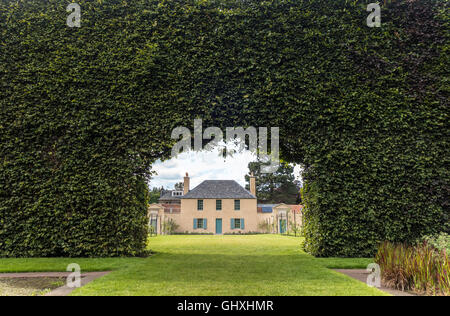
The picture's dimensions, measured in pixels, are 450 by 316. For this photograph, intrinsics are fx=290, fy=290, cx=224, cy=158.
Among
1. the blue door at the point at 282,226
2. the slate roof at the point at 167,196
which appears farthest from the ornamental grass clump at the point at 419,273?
the slate roof at the point at 167,196

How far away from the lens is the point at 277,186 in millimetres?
45031

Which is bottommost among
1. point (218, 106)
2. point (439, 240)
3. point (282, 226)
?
point (282, 226)

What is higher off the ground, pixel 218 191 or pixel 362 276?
pixel 218 191

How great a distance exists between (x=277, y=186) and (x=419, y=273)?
40579 millimetres

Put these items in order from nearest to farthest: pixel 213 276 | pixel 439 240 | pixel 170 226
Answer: pixel 213 276, pixel 439 240, pixel 170 226

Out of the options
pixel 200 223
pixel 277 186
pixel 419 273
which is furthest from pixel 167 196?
pixel 419 273

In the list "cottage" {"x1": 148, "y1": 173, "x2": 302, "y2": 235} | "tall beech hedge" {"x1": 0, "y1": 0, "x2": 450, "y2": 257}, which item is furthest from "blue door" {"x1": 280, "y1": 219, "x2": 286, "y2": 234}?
"tall beech hedge" {"x1": 0, "y1": 0, "x2": 450, "y2": 257}

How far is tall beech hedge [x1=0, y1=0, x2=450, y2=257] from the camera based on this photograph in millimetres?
7828

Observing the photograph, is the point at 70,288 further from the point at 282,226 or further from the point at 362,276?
the point at 282,226

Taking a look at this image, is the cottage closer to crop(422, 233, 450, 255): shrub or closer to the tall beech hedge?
the tall beech hedge

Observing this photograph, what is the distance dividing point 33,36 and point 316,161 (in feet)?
30.1

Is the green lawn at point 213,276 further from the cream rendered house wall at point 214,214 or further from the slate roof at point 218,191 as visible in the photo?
the slate roof at point 218,191

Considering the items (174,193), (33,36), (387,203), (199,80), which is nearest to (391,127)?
(387,203)
